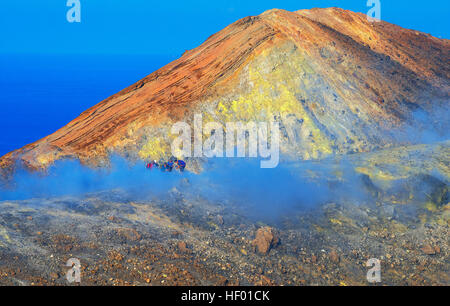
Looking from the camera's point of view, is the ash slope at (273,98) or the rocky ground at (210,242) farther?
the ash slope at (273,98)

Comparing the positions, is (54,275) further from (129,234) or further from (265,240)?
(265,240)

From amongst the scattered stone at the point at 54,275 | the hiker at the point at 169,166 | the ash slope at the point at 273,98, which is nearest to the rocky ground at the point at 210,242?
the scattered stone at the point at 54,275

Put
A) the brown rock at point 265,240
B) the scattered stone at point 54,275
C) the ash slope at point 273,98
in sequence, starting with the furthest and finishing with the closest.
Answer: the ash slope at point 273,98 < the brown rock at point 265,240 < the scattered stone at point 54,275

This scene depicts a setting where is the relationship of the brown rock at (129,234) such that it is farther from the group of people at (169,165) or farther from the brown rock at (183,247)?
the group of people at (169,165)

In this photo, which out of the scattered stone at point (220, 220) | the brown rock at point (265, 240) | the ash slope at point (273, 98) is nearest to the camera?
the brown rock at point (265, 240)

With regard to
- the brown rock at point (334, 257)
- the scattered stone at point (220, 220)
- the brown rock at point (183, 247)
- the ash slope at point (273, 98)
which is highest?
the ash slope at point (273, 98)

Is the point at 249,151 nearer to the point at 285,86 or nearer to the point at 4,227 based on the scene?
the point at 285,86

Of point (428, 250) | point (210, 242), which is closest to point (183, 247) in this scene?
point (210, 242)

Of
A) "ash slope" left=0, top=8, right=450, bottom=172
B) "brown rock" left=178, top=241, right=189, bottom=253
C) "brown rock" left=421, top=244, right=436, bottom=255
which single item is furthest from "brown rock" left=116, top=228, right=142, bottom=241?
"brown rock" left=421, top=244, right=436, bottom=255

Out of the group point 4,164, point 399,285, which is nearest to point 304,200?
point 399,285
